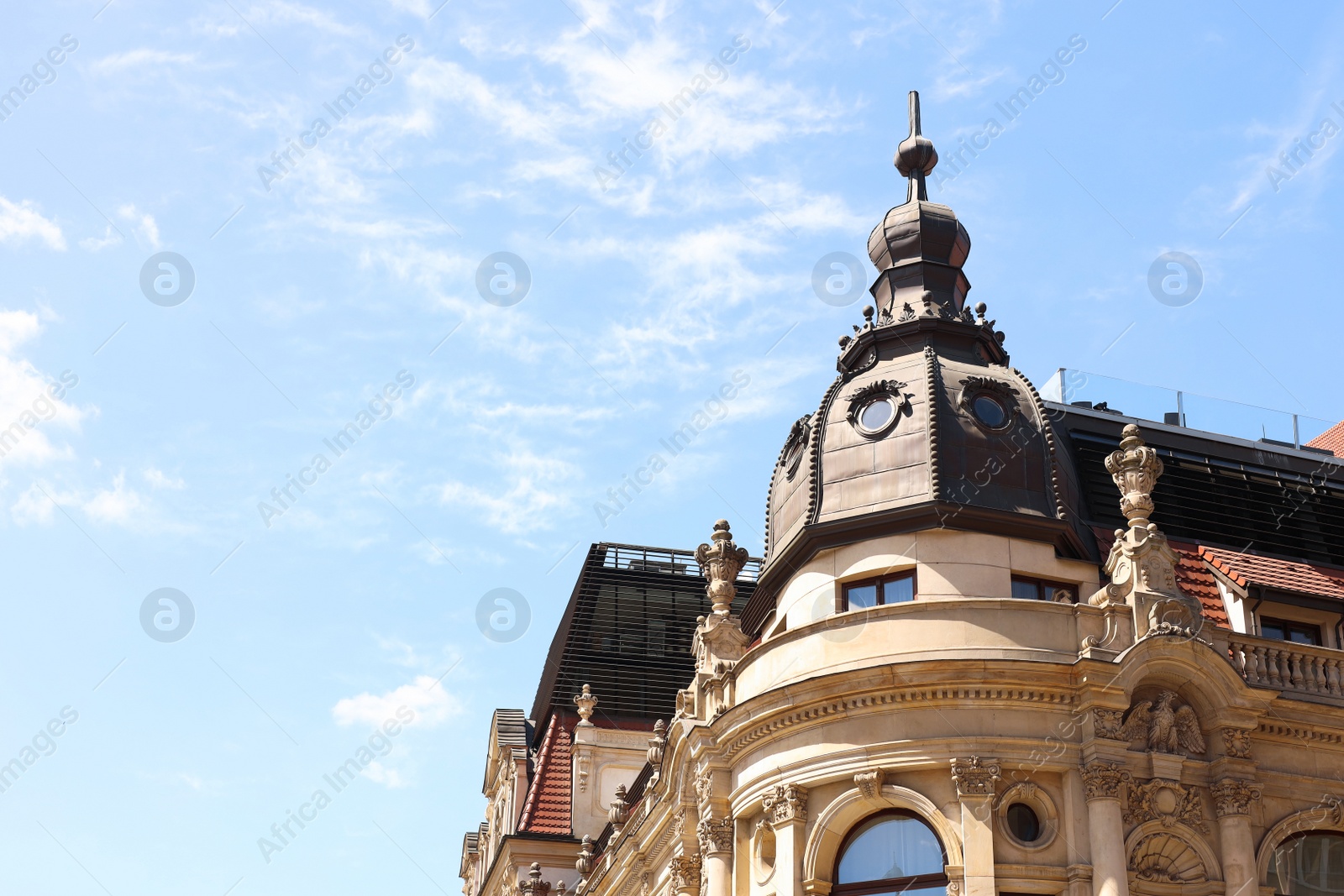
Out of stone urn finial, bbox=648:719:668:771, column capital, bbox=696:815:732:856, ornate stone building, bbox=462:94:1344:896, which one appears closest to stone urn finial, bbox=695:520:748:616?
ornate stone building, bbox=462:94:1344:896

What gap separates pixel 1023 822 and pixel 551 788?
949 inches

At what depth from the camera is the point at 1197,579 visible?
3378cm

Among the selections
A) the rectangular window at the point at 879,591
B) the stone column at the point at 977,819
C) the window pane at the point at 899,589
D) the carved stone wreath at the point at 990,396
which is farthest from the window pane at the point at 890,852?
the carved stone wreath at the point at 990,396

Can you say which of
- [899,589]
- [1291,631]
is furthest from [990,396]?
[1291,631]

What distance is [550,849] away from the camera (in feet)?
157

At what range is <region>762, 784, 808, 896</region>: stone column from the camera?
93.3 ft

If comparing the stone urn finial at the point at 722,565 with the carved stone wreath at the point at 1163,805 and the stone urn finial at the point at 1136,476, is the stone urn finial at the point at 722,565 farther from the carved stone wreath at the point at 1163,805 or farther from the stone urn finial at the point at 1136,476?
the carved stone wreath at the point at 1163,805

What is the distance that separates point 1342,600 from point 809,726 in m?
12.0

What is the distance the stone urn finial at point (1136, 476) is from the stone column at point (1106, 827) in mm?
4997

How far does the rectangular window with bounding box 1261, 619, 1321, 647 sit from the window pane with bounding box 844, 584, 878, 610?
815 cm

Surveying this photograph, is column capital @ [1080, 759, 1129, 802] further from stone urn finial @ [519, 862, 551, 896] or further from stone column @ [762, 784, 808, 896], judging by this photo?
stone urn finial @ [519, 862, 551, 896]

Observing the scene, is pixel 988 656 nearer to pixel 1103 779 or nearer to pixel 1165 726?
pixel 1103 779

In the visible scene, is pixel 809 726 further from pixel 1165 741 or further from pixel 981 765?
pixel 1165 741

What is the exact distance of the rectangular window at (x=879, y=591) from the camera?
31375 millimetres
